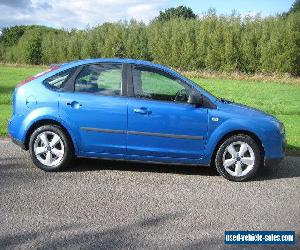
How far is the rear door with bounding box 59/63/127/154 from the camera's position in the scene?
6.45m

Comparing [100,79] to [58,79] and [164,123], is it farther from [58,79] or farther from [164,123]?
[164,123]

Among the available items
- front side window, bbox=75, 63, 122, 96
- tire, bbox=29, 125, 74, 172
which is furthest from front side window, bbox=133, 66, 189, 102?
tire, bbox=29, 125, 74, 172

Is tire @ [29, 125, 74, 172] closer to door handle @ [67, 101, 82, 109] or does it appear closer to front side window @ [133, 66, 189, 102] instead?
door handle @ [67, 101, 82, 109]

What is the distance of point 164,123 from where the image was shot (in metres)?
6.38

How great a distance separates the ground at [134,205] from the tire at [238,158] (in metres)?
0.14

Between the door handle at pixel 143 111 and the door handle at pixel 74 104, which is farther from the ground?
the door handle at pixel 74 104

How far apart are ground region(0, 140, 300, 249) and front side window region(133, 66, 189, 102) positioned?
1.17m

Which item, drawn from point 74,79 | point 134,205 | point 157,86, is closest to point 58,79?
point 74,79

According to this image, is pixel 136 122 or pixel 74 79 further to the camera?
pixel 74 79

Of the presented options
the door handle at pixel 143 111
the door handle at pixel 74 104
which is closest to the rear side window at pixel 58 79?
the door handle at pixel 74 104

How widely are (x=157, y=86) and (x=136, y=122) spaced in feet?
2.14

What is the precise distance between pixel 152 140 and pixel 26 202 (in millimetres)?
2013

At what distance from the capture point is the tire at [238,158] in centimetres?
652

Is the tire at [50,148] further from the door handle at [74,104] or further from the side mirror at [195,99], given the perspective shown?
the side mirror at [195,99]
